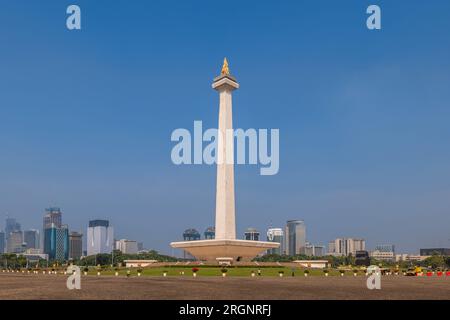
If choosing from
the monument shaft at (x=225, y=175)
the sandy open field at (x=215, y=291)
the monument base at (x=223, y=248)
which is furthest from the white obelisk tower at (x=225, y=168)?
the sandy open field at (x=215, y=291)

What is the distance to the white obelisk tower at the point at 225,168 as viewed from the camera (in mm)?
A: 79688

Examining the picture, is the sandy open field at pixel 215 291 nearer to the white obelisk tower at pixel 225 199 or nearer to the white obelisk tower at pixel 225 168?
the white obelisk tower at pixel 225 199

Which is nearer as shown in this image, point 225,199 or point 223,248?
point 223,248

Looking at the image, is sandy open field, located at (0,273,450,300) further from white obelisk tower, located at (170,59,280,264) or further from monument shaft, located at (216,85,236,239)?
monument shaft, located at (216,85,236,239)

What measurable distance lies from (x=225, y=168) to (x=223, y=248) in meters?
12.7

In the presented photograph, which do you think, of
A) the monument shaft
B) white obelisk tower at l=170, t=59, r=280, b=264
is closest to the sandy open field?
white obelisk tower at l=170, t=59, r=280, b=264

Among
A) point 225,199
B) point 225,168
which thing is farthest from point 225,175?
point 225,199

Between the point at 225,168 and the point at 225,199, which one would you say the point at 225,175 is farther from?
Answer: the point at 225,199

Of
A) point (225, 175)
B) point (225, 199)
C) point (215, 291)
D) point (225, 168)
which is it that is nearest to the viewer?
point (215, 291)

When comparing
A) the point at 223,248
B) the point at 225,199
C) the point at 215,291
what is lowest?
the point at 223,248

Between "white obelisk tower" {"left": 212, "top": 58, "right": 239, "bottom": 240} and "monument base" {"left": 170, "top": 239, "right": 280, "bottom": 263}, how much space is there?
214 cm

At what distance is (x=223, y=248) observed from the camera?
77375 mm
